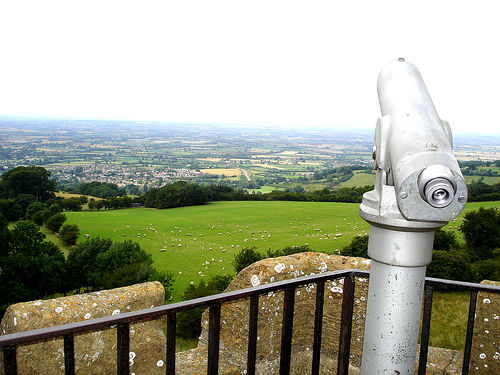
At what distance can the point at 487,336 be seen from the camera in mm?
4902

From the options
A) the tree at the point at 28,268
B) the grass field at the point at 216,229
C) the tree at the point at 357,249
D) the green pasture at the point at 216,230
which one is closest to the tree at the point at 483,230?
the grass field at the point at 216,229

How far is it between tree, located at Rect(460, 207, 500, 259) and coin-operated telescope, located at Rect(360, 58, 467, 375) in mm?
30193

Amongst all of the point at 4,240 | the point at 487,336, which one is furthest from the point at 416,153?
the point at 4,240

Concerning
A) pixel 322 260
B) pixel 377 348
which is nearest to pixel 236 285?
pixel 322 260

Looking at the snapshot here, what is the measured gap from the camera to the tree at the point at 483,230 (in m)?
28.5

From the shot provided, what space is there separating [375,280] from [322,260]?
9.94 feet

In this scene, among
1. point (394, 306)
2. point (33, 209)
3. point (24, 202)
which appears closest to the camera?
point (394, 306)

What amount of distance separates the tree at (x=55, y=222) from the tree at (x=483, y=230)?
40.7m

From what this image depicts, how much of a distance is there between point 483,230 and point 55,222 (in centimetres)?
4235

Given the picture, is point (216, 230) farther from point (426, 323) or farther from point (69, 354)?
point (69, 354)

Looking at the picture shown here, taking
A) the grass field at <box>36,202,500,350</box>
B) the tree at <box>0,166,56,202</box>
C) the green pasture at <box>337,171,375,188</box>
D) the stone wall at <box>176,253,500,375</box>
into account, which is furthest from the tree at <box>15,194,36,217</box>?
the stone wall at <box>176,253,500,375</box>

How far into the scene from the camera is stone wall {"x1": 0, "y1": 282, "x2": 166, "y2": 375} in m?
3.99

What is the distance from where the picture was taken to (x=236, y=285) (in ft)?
15.8

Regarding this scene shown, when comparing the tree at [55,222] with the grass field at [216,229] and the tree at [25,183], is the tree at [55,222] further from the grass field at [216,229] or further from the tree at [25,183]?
the tree at [25,183]
